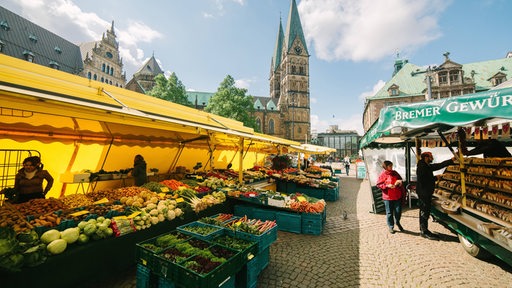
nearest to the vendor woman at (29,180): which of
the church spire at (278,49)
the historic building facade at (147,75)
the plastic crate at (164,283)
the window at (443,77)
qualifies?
the plastic crate at (164,283)

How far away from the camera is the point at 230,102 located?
32219mm

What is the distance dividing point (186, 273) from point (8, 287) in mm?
2050

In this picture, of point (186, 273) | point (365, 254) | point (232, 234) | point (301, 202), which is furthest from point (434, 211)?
point (186, 273)

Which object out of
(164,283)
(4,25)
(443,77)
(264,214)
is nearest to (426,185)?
(264,214)

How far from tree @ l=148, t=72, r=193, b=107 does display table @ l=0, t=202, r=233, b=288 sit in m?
29.1

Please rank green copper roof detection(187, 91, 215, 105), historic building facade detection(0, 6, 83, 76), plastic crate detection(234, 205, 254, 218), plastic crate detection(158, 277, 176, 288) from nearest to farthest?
plastic crate detection(158, 277, 176, 288) < plastic crate detection(234, 205, 254, 218) < historic building facade detection(0, 6, 83, 76) < green copper roof detection(187, 91, 215, 105)

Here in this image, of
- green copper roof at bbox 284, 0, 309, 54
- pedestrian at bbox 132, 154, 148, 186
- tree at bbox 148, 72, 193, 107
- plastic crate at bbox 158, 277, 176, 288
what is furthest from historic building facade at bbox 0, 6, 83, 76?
green copper roof at bbox 284, 0, 309, 54

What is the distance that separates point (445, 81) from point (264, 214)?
48.4 metres

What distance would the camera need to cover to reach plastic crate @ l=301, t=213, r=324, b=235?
227 inches

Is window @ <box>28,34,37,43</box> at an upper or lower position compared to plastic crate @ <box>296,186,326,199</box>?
upper

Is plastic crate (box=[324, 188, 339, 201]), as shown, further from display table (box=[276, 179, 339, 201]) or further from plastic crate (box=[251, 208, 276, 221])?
plastic crate (box=[251, 208, 276, 221])

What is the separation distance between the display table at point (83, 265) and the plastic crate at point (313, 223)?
3961 mm

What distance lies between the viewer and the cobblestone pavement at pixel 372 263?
360 centimetres

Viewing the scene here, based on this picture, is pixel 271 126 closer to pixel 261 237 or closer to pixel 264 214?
pixel 264 214
